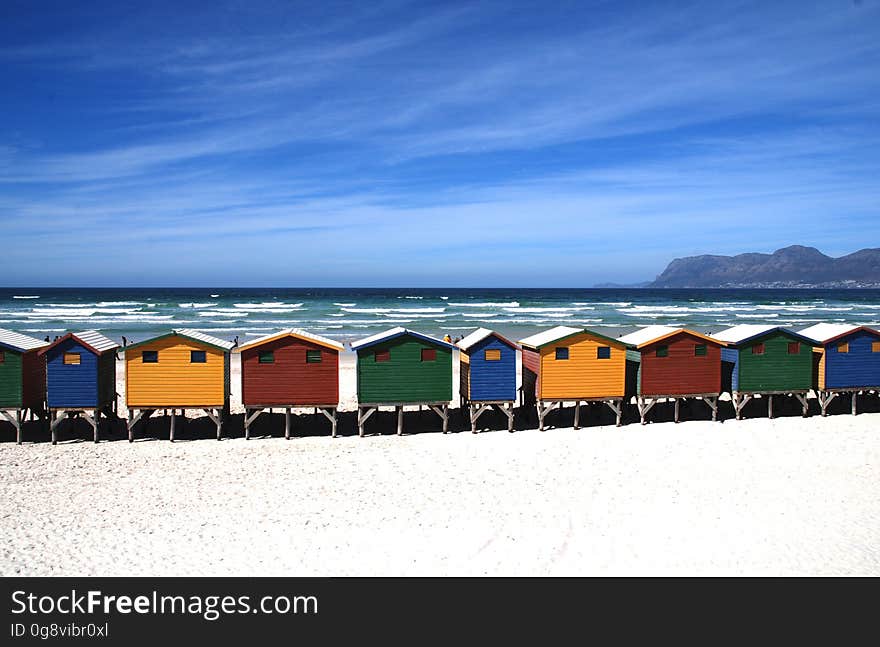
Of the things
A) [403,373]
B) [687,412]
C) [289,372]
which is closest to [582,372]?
[687,412]

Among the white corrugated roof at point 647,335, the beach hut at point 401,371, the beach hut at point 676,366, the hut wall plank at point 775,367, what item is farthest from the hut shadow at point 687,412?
the beach hut at point 401,371

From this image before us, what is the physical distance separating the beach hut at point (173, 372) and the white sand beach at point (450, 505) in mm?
1205

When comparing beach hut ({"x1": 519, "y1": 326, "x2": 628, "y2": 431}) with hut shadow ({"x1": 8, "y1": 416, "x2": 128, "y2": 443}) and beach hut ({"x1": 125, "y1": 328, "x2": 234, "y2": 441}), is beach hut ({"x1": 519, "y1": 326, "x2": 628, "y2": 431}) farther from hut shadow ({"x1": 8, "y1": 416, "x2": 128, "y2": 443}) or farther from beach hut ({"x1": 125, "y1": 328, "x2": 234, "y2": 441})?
hut shadow ({"x1": 8, "y1": 416, "x2": 128, "y2": 443})

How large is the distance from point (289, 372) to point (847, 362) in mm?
17518

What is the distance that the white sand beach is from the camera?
10.6 metres

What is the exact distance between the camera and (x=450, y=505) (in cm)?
1318

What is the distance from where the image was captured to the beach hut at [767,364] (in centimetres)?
2103

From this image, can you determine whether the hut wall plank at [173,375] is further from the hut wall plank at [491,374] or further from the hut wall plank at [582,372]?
the hut wall plank at [582,372]

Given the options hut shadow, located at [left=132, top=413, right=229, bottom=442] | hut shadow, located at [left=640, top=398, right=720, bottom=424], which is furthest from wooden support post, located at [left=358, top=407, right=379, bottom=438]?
hut shadow, located at [left=640, top=398, right=720, bottom=424]

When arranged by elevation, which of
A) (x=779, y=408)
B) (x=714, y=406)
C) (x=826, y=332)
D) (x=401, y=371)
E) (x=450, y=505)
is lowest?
(x=450, y=505)

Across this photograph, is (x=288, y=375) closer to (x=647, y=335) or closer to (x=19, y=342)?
(x=19, y=342)

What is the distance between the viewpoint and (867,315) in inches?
2849

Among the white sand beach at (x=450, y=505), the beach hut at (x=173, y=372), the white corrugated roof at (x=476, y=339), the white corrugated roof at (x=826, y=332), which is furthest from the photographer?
the white corrugated roof at (x=826, y=332)

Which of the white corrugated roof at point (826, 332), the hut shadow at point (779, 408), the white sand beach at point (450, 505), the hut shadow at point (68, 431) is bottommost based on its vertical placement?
the white sand beach at point (450, 505)
